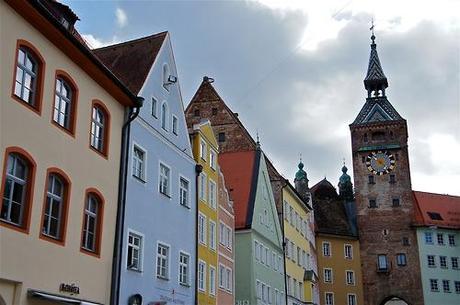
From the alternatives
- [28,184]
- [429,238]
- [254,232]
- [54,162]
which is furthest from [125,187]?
[429,238]

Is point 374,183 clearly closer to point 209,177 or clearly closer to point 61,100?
point 209,177

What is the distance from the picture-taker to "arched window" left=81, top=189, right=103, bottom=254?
1973cm

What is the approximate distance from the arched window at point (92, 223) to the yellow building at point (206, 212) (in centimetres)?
941

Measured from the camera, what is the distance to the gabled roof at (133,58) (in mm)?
25812

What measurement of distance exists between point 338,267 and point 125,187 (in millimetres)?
51657

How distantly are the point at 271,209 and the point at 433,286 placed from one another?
31.7 meters

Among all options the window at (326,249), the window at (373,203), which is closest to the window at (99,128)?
the window at (326,249)

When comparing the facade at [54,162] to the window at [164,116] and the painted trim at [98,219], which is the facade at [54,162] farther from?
the window at [164,116]

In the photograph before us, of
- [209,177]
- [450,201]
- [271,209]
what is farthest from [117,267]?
[450,201]

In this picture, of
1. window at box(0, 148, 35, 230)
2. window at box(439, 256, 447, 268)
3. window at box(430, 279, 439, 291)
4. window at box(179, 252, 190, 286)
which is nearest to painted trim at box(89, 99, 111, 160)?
window at box(0, 148, 35, 230)

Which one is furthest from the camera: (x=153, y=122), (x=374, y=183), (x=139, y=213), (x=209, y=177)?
(x=374, y=183)

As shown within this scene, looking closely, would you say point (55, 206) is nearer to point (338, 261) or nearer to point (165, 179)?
point (165, 179)

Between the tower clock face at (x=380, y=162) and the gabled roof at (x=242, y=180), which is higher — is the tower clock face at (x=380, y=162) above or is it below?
above

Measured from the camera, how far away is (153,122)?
2577cm
